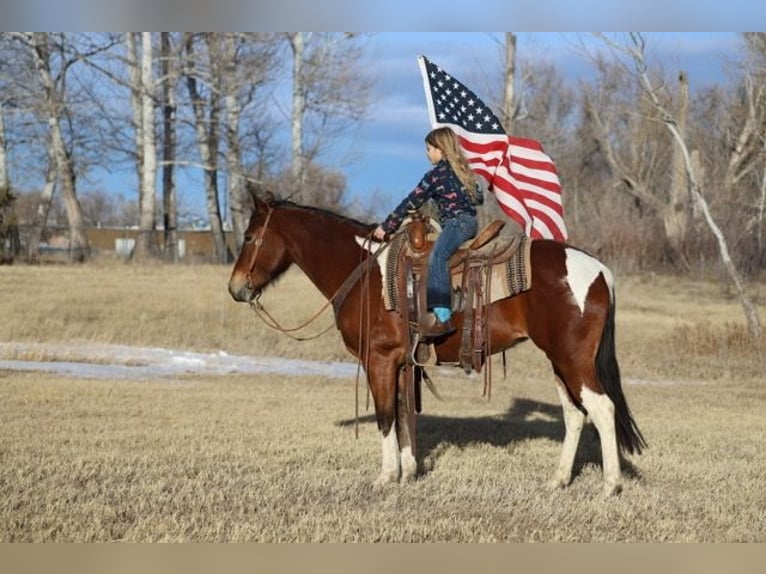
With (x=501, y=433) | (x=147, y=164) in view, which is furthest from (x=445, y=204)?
(x=147, y=164)

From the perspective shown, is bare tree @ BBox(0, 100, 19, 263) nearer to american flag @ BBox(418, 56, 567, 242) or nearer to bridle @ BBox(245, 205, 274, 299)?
bridle @ BBox(245, 205, 274, 299)

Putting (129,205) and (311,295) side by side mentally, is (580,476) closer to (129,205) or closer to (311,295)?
(311,295)

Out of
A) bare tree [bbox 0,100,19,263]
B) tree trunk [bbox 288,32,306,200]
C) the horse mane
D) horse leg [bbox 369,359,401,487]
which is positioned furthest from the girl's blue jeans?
bare tree [bbox 0,100,19,263]

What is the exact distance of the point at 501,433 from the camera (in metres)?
10.1

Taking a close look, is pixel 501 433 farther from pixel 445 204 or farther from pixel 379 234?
pixel 445 204

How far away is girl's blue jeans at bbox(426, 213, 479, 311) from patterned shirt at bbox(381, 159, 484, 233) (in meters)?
0.07

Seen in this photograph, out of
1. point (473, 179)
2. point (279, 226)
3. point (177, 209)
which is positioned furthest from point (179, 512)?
point (177, 209)

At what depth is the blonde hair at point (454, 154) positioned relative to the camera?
7082 millimetres

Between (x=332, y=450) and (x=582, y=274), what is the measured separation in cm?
309

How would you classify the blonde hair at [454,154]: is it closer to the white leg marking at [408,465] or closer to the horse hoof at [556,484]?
the white leg marking at [408,465]

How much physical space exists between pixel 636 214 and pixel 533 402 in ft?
44.7

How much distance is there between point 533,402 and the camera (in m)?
13.5

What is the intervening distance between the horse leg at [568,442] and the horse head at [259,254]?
8.16 ft

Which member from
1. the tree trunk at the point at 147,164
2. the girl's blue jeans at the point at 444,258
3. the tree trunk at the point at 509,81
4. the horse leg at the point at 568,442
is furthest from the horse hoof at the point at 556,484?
the tree trunk at the point at 147,164
